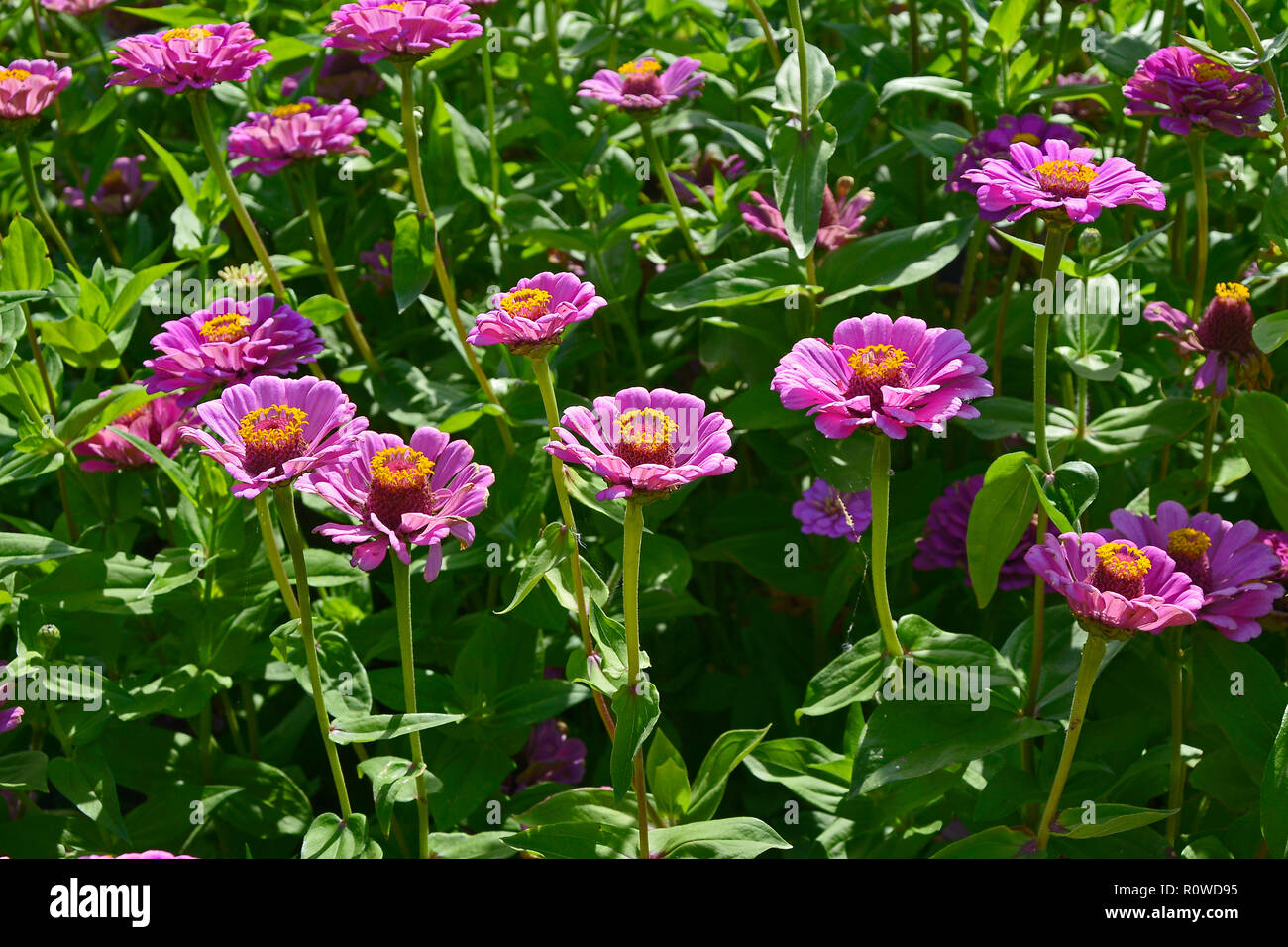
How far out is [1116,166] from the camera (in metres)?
1.24

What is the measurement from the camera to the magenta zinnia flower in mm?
1479

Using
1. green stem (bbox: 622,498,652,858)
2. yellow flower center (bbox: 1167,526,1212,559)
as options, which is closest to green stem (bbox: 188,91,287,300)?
green stem (bbox: 622,498,652,858)

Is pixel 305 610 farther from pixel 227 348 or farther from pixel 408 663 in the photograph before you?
pixel 227 348

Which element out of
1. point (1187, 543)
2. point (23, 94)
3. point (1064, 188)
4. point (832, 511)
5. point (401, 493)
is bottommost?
point (832, 511)

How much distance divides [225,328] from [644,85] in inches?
27.5

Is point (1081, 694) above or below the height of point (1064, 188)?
below

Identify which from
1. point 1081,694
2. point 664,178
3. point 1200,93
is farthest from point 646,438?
point 1200,93

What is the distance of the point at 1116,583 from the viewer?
1.16 m

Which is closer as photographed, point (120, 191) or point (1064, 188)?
point (1064, 188)

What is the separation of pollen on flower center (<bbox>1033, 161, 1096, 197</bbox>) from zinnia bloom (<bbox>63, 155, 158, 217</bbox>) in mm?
1628

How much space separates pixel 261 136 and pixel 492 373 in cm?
45

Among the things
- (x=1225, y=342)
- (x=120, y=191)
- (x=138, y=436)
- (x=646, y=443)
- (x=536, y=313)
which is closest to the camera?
(x=646, y=443)

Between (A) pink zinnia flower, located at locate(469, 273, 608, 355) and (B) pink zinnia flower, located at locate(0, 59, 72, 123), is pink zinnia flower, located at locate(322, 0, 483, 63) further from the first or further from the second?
(B) pink zinnia flower, located at locate(0, 59, 72, 123)
